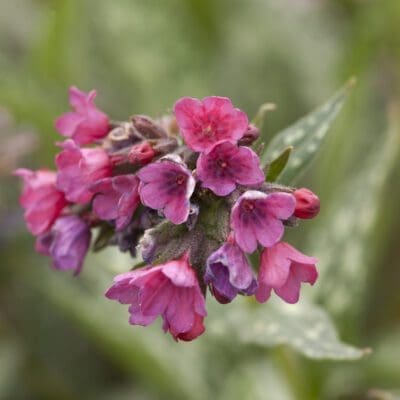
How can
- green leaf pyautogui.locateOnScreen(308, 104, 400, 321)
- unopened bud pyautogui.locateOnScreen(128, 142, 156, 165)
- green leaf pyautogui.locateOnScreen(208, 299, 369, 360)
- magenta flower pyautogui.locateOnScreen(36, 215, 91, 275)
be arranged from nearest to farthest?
1. unopened bud pyautogui.locateOnScreen(128, 142, 156, 165)
2. magenta flower pyautogui.locateOnScreen(36, 215, 91, 275)
3. green leaf pyautogui.locateOnScreen(208, 299, 369, 360)
4. green leaf pyautogui.locateOnScreen(308, 104, 400, 321)

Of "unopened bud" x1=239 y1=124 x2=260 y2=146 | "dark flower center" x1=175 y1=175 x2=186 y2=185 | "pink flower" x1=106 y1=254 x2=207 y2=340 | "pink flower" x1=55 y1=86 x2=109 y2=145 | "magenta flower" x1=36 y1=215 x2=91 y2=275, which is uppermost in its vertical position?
"unopened bud" x1=239 y1=124 x2=260 y2=146

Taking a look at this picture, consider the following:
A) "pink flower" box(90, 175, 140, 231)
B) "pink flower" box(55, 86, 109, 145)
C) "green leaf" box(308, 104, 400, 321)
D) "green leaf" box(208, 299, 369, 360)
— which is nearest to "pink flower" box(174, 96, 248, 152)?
"pink flower" box(90, 175, 140, 231)

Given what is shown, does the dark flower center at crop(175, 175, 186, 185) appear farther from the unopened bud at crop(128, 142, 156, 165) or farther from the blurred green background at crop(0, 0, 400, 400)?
the blurred green background at crop(0, 0, 400, 400)

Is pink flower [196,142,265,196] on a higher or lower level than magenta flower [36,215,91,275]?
higher

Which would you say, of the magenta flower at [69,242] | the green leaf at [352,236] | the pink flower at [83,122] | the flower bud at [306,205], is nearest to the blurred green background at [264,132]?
the green leaf at [352,236]

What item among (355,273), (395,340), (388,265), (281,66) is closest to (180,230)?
(355,273)

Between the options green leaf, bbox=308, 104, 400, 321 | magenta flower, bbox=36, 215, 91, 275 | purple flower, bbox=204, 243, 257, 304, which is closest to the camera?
purple flower, bbox=204, 243, 257, 304

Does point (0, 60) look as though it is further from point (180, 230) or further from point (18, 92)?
point (180, 230)
